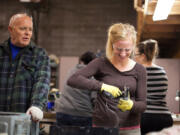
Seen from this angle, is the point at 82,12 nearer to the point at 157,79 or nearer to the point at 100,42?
the point at 100,42

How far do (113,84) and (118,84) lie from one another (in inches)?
1.2

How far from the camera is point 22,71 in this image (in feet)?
6.08

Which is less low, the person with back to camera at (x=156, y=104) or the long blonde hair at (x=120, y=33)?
the long blonde hair at (x=120, y=33)

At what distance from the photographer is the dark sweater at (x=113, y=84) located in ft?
5.84

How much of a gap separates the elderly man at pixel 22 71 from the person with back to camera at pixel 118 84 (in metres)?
0.22

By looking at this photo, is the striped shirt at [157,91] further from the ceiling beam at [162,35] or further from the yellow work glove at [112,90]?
the ceiling beam at [162,35]

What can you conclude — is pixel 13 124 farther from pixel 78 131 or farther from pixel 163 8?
pixel 163 8

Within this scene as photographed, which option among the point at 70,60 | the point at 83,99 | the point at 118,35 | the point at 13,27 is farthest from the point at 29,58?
the point at 70,60

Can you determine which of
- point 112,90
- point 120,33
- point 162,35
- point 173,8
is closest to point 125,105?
point 112,90

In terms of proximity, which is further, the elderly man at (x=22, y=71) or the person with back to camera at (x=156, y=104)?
the person with back to camera at (x=156, y=104)

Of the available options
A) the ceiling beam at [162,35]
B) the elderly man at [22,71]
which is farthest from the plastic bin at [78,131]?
the ceiling beam at [162,35]

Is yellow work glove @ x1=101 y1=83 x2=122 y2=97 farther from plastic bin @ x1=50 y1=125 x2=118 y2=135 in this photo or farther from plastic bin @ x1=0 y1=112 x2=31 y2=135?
plastic bin @ x1=0 y1=112 x2=31 y2=135

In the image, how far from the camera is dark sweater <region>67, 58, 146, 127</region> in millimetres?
1781

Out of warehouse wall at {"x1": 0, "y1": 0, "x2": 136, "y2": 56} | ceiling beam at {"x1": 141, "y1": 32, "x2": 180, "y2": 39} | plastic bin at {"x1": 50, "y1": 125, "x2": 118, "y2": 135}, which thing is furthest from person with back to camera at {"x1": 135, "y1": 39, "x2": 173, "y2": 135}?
warehouse wall at {"x1": 0, "y1": 0, "x2": 136, "y2": 56}
